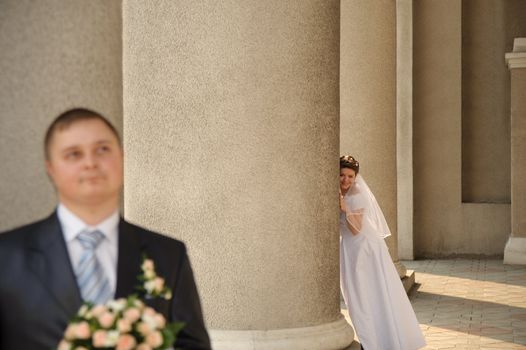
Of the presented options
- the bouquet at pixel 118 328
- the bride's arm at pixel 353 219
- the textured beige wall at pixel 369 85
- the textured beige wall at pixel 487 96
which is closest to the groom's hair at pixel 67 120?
the bouquet at pixel 118 328

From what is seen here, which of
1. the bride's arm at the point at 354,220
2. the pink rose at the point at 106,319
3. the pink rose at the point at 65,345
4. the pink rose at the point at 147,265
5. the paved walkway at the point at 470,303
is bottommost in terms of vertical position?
the paved walkway at the point at 470,303

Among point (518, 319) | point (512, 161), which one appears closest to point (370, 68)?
point (518, 319)

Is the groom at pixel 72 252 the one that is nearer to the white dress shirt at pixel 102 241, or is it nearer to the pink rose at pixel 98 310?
the white dress shirt at pixel 102 241

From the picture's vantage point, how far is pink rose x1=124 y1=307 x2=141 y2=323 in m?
2.57

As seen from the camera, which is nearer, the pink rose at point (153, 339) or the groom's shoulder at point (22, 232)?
the pink rose at point (153, 339)

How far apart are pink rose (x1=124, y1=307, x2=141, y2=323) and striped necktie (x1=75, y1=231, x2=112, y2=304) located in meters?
0.27

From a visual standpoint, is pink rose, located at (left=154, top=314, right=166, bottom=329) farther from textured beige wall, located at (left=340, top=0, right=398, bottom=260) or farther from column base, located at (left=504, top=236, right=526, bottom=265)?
column base, located at (left=504, top=236, right=526, bottom=265)

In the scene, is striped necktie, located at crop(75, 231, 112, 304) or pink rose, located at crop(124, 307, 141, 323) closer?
pink rose, located at crop(124, 307, 141, 323)

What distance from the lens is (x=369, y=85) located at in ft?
44.0

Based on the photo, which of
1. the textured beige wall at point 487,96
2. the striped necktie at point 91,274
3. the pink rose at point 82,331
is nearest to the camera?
the pink rose at point 82,331

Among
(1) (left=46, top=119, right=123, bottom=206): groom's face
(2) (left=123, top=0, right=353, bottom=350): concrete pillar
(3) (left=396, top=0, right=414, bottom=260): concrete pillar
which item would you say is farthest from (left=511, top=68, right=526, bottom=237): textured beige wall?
(1) (left=46, top=119, right=123, bottom=206): groom's face

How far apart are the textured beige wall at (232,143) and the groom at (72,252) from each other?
10.7ft

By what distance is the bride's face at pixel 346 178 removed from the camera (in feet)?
31.1

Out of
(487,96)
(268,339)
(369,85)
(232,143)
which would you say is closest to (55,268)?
(232,143)
